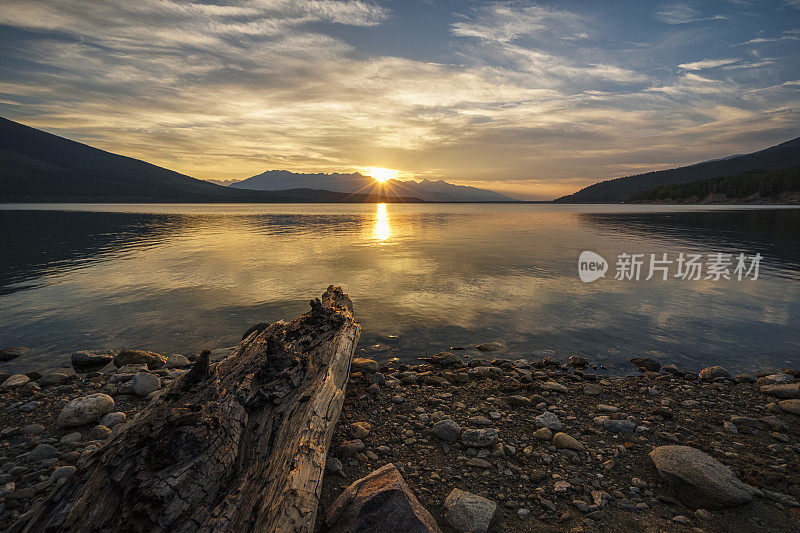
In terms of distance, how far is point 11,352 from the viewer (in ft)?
35.3

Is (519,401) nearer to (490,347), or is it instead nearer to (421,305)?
(490,347)

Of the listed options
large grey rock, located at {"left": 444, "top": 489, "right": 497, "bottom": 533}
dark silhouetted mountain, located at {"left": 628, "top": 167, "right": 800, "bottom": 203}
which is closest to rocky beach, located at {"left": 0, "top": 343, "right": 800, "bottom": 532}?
large grey rock, located at {"left": 444, "top": 489, "right": 497, "bottom": 533}

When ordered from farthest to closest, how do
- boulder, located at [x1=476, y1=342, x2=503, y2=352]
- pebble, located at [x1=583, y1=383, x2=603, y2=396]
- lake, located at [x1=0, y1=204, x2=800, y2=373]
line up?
lake, located at [x1=0, y1=204, x2=800, y2=373] < boulder, located at [x1=476, y1=342, x2=503, y2=352] < pebble, located at [x1=583, y1=383, x2=603, y2=396]

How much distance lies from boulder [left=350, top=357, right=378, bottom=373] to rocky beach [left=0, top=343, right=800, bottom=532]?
0.06 meters

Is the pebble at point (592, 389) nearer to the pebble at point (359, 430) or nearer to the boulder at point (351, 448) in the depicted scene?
the pebble at point (359, 430)

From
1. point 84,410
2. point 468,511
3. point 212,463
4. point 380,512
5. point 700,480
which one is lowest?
point 84,410

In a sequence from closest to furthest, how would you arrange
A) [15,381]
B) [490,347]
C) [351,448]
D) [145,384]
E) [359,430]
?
[351,448]
[359,430]
[145,384]
[15,381]
[490,347]

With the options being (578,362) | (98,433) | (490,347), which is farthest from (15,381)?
(578,362)

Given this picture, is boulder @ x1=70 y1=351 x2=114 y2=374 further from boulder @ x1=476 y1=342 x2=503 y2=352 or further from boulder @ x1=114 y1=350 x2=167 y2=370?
boulder @ x1=476 y1=342 x2=503 y2=352

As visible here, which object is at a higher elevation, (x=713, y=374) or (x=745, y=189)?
(x=745, y=189)

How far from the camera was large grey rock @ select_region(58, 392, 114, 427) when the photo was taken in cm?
694

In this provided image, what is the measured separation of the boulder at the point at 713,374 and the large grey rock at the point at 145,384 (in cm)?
1366

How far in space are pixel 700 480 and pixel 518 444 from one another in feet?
8.05

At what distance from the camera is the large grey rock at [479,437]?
6074 mm
